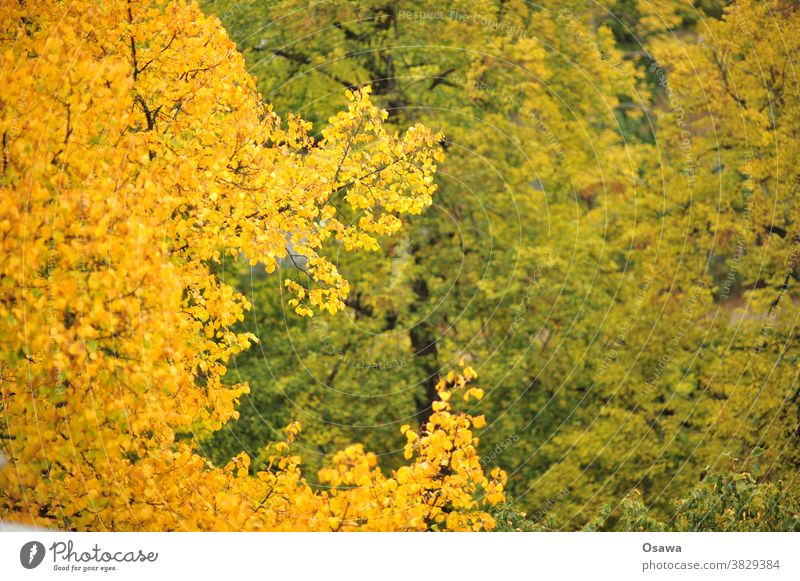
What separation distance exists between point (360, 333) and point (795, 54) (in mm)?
9552

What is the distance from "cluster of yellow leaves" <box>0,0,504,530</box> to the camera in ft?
27.4

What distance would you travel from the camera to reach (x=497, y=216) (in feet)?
58.5

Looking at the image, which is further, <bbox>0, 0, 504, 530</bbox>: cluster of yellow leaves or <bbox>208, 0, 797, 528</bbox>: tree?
<bbox>208, 0, 797, 528</bbox>: tree

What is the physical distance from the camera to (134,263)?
8375 millimetres

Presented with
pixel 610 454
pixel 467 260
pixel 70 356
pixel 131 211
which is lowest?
pixel 610 454

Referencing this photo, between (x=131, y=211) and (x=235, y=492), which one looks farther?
(x=235, y=492)

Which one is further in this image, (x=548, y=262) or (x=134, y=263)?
(x=548, y=262)

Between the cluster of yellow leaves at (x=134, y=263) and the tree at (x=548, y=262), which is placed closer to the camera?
the cluster of yellow leaves at (x=134, y=263)

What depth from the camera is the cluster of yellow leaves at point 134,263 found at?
27.4 ft

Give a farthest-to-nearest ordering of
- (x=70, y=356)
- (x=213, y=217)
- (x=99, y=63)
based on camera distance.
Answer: (x=213, y=217) → (x=99, y=63) → (x=70, y=356)

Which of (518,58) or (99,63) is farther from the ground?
(99,63)

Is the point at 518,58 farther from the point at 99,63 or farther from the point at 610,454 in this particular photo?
the point at 99,63

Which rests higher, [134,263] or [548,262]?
[134,263]

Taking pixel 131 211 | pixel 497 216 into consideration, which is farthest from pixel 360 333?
pixel 131 211
